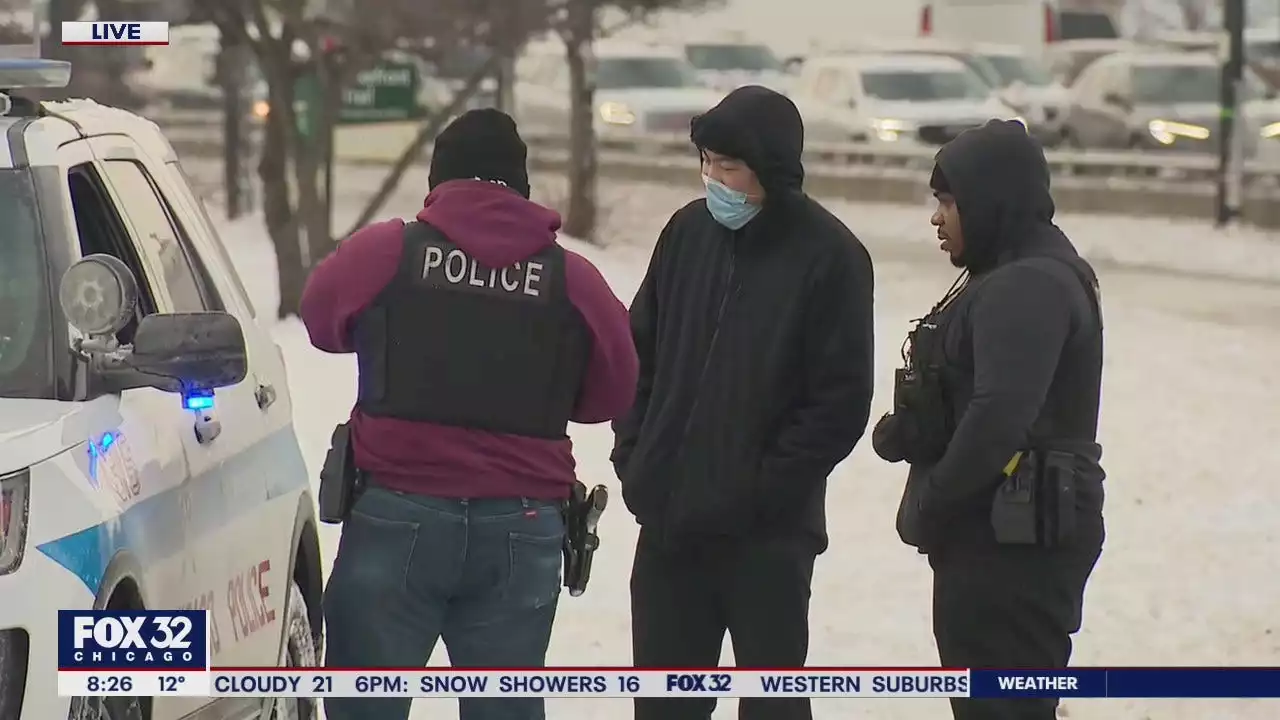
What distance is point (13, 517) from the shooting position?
379 centimetres

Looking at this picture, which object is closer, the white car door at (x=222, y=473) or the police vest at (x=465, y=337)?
the police vest at (x=465, y=337)

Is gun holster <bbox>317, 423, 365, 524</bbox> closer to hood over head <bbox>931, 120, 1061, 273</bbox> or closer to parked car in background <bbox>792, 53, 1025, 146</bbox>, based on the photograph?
hood over head <bbox>931, 120, 1061, 273</bbox>

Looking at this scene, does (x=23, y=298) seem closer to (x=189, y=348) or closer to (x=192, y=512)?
(x=189, y=348)

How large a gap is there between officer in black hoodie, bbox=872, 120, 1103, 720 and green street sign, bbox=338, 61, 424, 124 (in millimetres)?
14804

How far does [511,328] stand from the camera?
4512 mm

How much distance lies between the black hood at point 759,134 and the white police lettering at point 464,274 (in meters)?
0.67

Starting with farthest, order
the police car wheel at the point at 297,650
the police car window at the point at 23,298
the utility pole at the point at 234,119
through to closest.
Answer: the utility pole at the point at 234,119 → the police car wheel at the point at 297,650 → the police car window at the point at 23,298

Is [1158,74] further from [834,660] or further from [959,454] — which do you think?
[959,454]

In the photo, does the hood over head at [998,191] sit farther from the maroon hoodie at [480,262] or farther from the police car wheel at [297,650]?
the police car wheel at [297,650]

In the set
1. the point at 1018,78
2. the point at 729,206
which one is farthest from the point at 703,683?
the point at 1018,78

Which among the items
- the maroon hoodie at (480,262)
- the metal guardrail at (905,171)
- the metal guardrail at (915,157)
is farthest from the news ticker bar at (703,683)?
the metal guardrail at (915,157)

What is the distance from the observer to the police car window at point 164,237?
5.11 m

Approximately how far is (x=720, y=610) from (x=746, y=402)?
506 mm

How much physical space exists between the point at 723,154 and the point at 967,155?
1.72 feet
